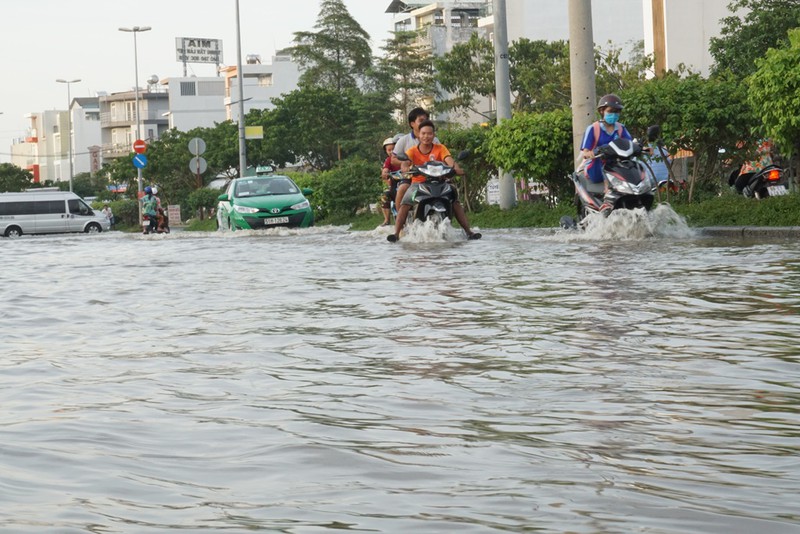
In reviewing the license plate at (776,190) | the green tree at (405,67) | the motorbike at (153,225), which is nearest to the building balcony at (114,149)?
the green tree at (405,67)

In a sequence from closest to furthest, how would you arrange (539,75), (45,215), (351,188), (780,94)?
1. (780,94)
2. (351,188)
3. (45,215)
4. (539,75)

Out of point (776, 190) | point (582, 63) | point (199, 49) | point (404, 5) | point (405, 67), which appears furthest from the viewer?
point (199, 49)

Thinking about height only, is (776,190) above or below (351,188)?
below

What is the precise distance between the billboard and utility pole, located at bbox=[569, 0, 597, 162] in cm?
14816

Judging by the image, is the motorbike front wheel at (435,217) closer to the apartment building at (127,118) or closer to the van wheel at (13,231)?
the van wheel at (13,231)

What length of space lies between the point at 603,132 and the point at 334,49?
75.2m

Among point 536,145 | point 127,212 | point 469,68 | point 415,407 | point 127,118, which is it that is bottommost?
point 415,407

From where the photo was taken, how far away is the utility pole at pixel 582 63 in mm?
20578

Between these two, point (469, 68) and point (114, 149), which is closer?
point (469, 68)

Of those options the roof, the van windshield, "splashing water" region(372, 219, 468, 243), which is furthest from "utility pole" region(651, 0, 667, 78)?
the roof

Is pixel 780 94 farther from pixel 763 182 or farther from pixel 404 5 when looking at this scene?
pixel 404 5

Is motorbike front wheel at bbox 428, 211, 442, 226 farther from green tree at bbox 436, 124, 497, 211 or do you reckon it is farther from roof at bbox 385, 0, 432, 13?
roof at bbox 385, 0, 432, 13

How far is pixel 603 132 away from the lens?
648 inches

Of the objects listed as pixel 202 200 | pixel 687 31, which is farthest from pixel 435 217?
pixel 202 200
